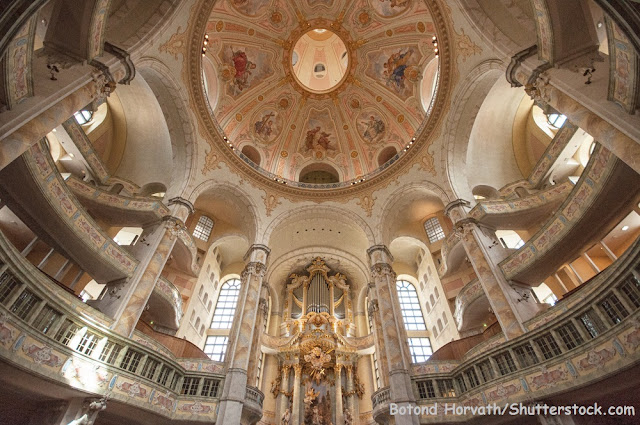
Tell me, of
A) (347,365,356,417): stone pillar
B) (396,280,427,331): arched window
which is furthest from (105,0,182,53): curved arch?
(347,365,356,417): stone pillar

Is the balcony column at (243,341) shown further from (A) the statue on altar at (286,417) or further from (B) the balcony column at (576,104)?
(B) the balcony column at (576,104)

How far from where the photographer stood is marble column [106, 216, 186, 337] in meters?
11.8

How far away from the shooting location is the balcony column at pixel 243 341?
1276 cm

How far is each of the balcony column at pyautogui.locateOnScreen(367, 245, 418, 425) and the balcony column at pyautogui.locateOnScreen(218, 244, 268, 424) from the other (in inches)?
251

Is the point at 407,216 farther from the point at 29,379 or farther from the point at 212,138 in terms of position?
the point at 29,379

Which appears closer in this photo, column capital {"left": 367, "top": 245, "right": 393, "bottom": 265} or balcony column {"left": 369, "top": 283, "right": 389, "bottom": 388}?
balcony column {"left": 369, "top": 283, "right": 389, "bottom": 388}

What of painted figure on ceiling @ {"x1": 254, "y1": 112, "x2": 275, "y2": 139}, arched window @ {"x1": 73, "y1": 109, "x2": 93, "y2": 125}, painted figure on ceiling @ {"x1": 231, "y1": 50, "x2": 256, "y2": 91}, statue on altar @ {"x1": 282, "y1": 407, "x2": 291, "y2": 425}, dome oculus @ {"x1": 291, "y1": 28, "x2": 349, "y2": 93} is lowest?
statue on altar @ {"x1": 282, "y1": 407, "x2": 291, "y2": 425}

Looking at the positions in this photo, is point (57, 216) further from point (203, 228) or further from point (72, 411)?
point (203, 228)

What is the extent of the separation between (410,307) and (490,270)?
34.2 ft

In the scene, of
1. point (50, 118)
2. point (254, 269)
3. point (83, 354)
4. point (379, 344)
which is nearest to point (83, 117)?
point (50, 118)

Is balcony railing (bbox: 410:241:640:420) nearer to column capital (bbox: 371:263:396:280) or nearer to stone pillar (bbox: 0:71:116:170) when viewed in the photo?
column capital (bbox: 371:263:396:280)

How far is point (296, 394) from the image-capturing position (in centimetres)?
2039

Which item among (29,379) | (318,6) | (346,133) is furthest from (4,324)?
(318,6)

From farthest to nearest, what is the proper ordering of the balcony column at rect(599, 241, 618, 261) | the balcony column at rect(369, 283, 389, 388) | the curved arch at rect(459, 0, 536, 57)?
1. the balcony column at rect(369, 283, 389, 388)
2. the balcony column at rect(599, 241, 618, 261)
3. the curved arch at rect(459, 0, 536, 57)
